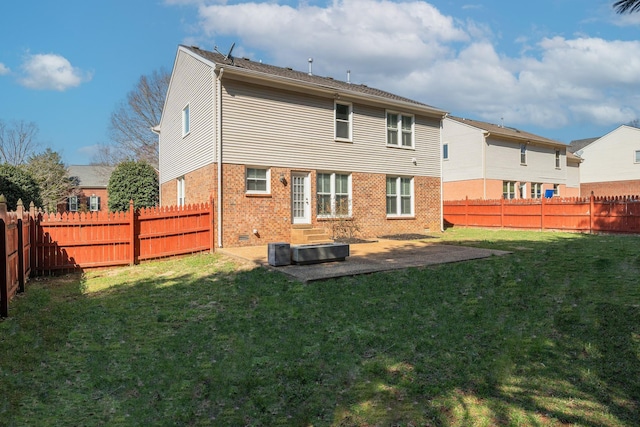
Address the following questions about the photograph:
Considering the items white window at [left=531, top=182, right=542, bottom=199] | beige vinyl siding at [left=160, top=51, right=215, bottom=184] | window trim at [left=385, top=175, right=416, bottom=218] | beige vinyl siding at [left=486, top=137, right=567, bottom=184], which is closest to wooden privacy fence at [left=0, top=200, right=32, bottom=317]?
beige vinyl siding at [left=160, top=51, right=215, bottom=184]

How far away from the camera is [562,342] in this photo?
15.7ft

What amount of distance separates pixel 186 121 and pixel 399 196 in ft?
33.2

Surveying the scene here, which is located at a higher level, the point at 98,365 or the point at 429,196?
the point at 429,196

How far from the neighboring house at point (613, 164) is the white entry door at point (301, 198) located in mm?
35859

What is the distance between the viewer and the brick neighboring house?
39.0 m

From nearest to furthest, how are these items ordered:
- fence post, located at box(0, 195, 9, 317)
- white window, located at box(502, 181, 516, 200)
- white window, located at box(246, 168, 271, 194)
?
fence post, located at box(0, 195, 9, 317)
white window, located at box(246, 168, 271, 194)
white window, located at box(502, 181, 516, 200)

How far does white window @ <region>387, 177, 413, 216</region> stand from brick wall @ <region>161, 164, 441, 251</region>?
0.38m

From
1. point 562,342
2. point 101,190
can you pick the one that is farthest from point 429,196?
point 101,190

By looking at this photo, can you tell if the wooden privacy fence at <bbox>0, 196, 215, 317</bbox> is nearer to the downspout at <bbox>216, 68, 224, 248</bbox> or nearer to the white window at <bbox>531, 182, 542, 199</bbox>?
the downspout at <bbox>216, 68, 224, 248</bbox>

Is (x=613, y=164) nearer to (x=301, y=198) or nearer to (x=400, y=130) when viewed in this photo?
(x=400, y=130)

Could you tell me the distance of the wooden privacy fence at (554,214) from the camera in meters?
17.5

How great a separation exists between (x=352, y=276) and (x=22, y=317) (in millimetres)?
5938

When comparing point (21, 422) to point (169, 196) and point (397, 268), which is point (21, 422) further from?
point (169, 196)

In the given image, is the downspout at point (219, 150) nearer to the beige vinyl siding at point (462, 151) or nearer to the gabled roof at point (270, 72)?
the gabled roof at point (270, 72)
